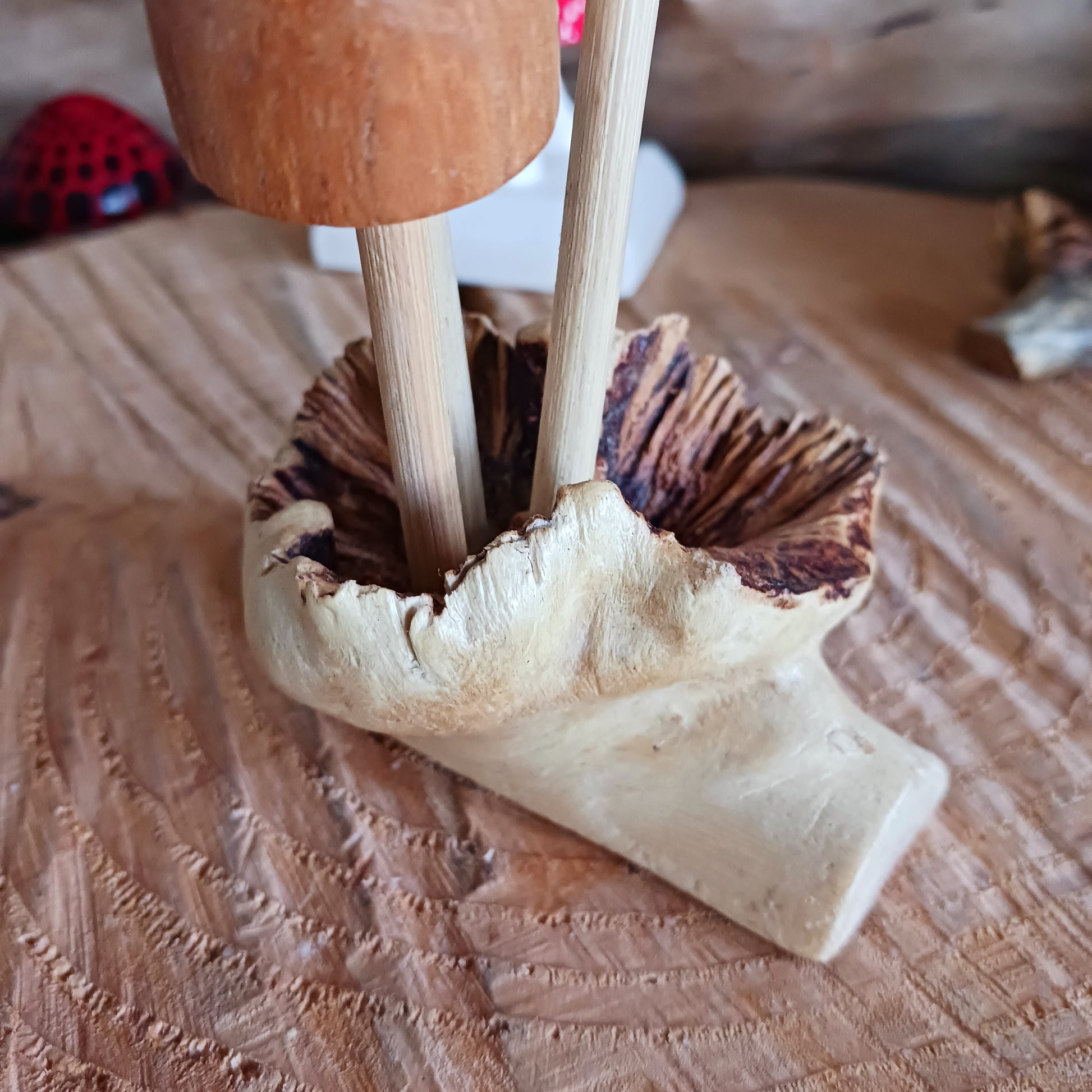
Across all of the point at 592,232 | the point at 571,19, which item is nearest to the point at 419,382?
the point at 592,232

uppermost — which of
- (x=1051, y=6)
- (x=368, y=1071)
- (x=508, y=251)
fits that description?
(x=1051, y=6)

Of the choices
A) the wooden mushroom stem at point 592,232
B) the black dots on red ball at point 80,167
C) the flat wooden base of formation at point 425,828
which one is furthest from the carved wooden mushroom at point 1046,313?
the black dots on red ball at point 80,167

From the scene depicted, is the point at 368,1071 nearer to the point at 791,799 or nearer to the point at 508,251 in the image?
the point at 791,799

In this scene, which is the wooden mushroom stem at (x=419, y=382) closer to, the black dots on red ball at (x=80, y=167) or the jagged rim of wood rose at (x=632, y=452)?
the jagged rim of wood rose at (x=632, y=452)

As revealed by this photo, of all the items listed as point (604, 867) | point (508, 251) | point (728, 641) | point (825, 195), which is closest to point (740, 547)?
point (728, 641)

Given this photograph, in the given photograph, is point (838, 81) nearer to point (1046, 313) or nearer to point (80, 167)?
point (1046, 313)

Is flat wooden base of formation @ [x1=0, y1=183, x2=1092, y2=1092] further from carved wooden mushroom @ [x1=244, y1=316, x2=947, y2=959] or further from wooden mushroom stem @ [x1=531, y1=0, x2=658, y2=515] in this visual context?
wooden mushroom stem @ [x1=531, y1=0, x2=658, y2=515]
